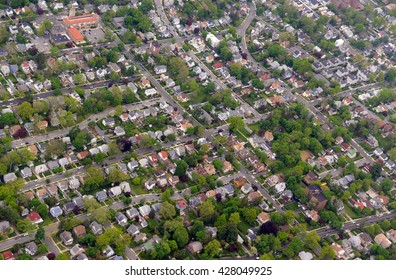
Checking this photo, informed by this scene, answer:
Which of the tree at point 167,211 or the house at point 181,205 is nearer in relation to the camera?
the tree at point 167,211

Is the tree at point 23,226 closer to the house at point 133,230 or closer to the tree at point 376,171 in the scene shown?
the house at point 133,230

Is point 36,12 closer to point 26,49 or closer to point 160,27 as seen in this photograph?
point 26,49

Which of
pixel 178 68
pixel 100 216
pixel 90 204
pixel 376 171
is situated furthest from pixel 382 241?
pixel 178 68

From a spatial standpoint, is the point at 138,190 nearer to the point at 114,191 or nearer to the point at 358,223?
the point at 114,191

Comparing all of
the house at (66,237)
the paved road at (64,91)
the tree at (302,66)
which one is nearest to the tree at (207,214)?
the house at (66,237)

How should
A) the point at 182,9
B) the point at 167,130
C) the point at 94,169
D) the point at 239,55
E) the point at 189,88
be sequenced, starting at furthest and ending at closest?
the point at 182,9
the point at 239,55
the point at 189,88
the point at 167,130
the point at 94,169

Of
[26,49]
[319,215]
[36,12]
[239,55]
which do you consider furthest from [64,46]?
[319,215]
